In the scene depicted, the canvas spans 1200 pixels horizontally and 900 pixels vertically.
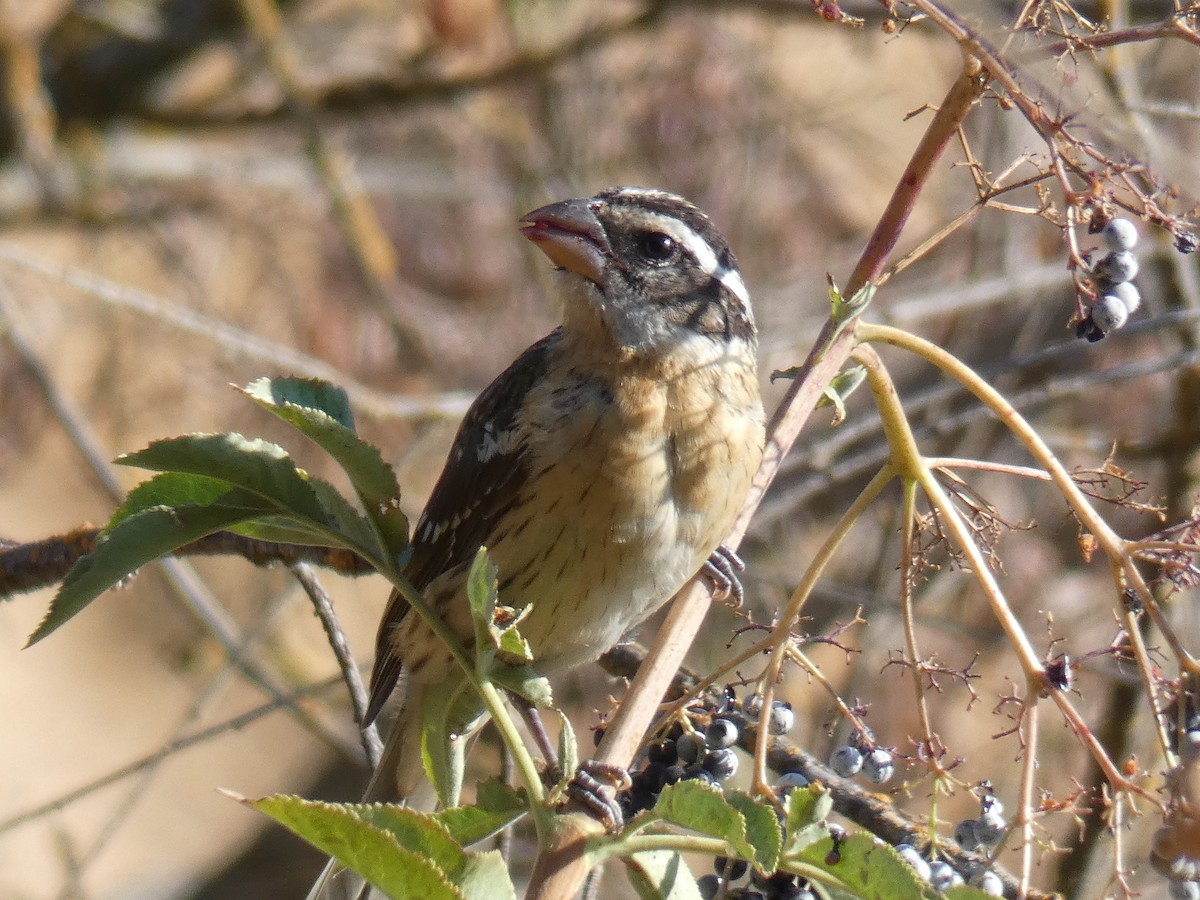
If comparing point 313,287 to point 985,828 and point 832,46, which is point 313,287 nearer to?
point 832,46

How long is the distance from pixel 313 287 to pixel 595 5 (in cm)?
242

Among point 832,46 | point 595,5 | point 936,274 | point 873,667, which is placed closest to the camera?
point 873,667

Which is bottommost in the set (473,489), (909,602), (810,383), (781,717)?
(781,717)

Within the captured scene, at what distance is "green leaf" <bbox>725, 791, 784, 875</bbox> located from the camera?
1.62m

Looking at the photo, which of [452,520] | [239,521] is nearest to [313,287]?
[452,520]

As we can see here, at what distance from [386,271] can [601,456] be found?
4162 mm

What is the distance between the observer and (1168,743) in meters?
1.82

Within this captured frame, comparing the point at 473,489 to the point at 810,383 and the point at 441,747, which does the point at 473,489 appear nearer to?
the point at 441,747

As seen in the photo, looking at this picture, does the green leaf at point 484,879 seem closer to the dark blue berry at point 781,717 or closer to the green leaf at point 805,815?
the green leaf at point 805,815

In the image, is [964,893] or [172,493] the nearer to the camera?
[964,893]

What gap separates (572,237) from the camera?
129 inches

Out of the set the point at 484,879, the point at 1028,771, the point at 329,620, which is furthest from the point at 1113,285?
the point at 329,620

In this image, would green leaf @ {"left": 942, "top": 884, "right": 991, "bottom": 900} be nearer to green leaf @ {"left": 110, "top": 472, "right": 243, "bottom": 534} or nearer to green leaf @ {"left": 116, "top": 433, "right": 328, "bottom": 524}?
green leaf @ {"left": 116, "top": 433, "right": 328, "bottom": 524}

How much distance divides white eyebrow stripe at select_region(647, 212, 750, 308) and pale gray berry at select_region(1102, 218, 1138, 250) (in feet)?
4.45
